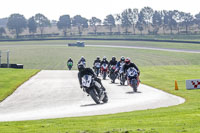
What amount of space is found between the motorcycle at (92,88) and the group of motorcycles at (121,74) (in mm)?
5584

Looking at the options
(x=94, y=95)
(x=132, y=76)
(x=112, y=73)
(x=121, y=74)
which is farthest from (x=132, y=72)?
(x=112, y=73)

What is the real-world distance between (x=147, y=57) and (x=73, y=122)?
68004 millimetres

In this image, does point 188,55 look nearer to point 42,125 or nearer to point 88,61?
point 88,61

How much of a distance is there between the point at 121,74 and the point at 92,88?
10.8 meters

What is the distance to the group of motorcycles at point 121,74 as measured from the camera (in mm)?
24172

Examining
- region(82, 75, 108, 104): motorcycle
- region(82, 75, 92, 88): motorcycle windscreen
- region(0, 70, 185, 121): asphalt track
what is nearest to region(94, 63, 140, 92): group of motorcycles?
region(0, 70, 185, 121): asphalt track

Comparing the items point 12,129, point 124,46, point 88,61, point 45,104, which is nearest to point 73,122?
point 12,129

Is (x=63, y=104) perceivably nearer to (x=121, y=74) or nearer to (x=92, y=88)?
(x=92, y=88)

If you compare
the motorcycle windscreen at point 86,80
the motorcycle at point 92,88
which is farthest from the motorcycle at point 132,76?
the motorcycle windscreen at point 86,80

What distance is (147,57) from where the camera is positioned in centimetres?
7962

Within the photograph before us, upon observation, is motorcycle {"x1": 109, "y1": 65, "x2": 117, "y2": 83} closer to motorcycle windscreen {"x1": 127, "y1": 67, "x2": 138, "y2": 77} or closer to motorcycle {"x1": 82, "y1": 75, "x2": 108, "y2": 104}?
motorcycle windscreen {"x1": 127, "y1": 67, "x2": 138, "y2": 77}

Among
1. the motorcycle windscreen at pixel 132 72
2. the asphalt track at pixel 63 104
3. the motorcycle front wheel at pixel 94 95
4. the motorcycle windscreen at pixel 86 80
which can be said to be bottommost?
the asphalt track at pixel 63 104

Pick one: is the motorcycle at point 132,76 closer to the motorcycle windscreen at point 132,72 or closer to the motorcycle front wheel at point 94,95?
the motorcycle windscreen at point 132,72

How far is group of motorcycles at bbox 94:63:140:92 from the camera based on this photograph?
24.2 metres
